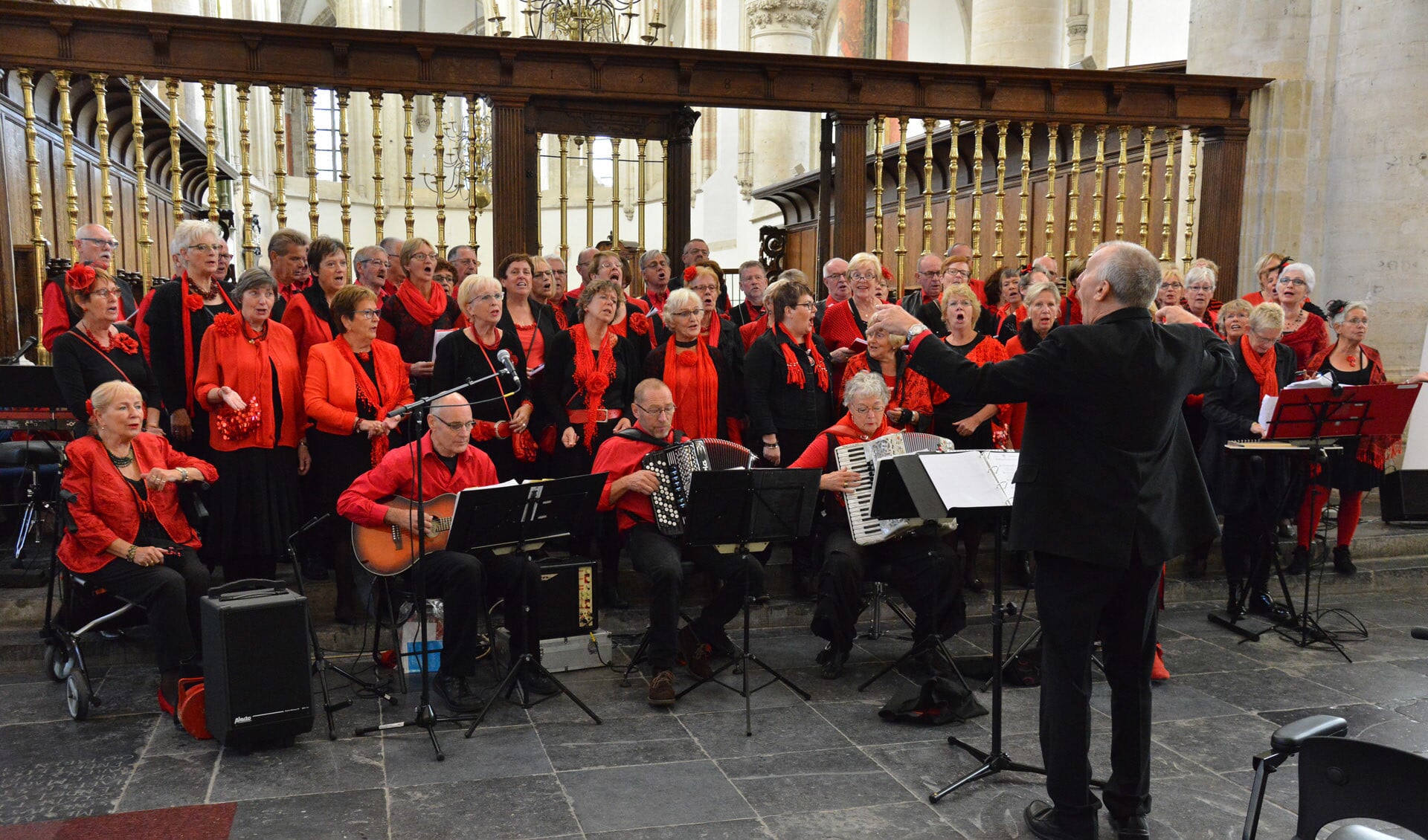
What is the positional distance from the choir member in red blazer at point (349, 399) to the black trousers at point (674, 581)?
4.66 feet

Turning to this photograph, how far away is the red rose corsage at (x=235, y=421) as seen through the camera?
5363 mm

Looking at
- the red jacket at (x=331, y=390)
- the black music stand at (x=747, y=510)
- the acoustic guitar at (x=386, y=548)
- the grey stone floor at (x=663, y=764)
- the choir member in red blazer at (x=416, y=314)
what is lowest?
the grey stone floor at (x=663, y=764)

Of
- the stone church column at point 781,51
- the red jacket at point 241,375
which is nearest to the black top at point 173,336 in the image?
the red jacket at point 241,375

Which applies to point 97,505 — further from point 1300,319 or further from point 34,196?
point 1300,319

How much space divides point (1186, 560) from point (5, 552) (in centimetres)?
726

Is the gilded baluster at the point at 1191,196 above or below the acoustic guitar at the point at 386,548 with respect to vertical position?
above

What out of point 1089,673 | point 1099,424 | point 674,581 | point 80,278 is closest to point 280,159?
point 80,278

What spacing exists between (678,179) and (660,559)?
369cm

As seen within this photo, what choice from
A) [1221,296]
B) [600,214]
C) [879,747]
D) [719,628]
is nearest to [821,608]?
[719,628]

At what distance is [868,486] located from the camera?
17.6ft

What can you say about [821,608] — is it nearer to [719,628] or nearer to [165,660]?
[719,628]

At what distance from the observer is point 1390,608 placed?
22.9 ft

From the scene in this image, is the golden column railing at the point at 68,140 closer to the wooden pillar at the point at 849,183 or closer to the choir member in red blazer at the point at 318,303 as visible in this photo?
the choir member in red blazer at the point at 318,303

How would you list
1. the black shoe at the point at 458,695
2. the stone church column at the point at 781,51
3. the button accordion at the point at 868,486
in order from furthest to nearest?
the stone church column at the point at 781,51, the button accordion at the point at 868,486, the black shoe at the point at 458,695
